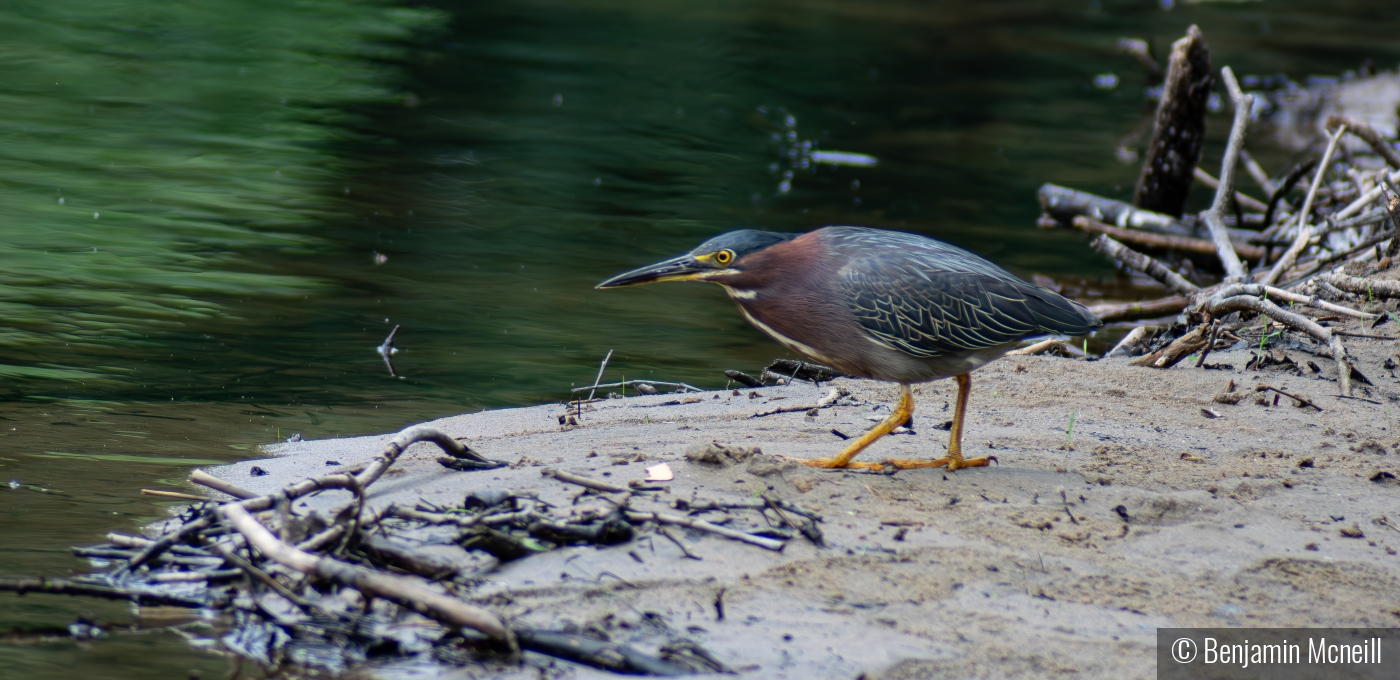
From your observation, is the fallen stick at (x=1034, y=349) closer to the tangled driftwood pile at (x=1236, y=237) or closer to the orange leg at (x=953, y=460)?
the tangled driftwood pile at (x=1236, y=237)

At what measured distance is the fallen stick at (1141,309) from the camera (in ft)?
22.9

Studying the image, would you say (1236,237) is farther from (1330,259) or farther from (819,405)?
(819,405)

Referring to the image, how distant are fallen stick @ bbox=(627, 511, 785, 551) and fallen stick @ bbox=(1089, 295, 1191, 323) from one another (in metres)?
4.17

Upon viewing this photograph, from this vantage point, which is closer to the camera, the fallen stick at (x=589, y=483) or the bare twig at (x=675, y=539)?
the bare twig at (x=675, y=539)

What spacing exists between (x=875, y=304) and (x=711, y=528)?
1056mm

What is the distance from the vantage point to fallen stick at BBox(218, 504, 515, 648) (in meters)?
2.64

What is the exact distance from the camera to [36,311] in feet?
21.0

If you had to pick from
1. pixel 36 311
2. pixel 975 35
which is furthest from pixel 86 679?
pixel 975 35

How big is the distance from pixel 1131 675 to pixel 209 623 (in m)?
2.19

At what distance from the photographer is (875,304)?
388cm

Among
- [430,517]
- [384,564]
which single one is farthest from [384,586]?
[430,517]

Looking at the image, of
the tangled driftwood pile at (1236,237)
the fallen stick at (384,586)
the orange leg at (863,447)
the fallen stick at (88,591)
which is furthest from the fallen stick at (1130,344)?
the fallen stick at (88,591)

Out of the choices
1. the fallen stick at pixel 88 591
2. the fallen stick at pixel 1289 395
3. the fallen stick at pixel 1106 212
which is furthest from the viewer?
the fallen stick at pixel 1106 212

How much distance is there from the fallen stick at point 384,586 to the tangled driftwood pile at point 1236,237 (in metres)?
3.81
